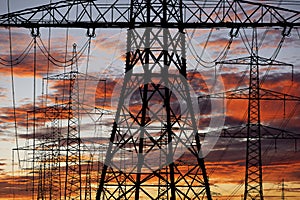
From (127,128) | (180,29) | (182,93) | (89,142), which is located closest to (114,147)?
(127,128)

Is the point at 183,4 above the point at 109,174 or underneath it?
above

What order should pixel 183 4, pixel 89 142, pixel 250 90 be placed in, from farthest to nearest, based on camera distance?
pixel 89 142, pixel 250 90, pixel 183 4

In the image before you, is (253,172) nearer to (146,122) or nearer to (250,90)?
(250,90)

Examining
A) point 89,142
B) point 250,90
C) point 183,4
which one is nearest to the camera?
point 183,4

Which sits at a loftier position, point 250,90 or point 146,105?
point 250,90

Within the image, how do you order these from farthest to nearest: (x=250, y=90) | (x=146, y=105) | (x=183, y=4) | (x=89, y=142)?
(x=89, y=142)
(x=250, y=90)
(x=183, y=4)
(x=146, y=105)

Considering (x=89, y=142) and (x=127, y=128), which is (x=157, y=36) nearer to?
(x=127, y=128)

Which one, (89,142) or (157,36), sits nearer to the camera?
(157,36)

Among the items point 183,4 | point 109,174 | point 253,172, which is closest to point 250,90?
point 253,172

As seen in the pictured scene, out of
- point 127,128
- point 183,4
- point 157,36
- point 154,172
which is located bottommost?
point 154,172
